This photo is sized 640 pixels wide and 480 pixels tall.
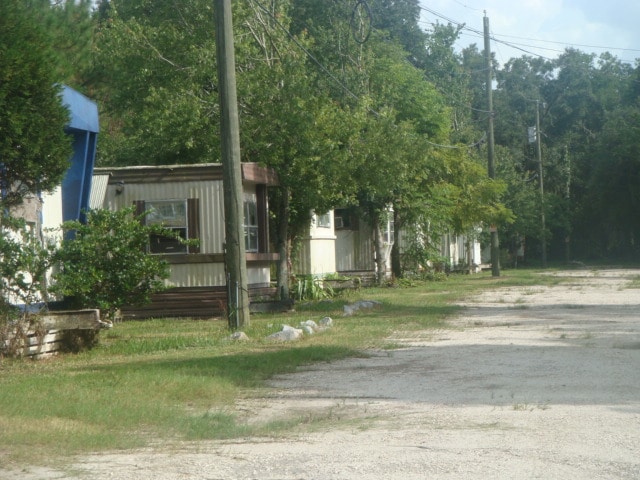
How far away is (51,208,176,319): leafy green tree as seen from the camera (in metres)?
16.1

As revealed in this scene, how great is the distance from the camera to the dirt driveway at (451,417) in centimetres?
720

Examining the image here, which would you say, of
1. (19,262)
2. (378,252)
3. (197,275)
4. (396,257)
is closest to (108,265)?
(19,262)

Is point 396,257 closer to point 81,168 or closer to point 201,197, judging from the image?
point 201,197

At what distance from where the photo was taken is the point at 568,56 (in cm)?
8431

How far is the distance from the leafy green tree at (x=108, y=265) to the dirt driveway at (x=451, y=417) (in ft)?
14.6

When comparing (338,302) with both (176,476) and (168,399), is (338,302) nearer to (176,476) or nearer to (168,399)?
(168,399)

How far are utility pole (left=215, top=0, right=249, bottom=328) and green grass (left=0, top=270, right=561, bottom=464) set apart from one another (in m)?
0.98

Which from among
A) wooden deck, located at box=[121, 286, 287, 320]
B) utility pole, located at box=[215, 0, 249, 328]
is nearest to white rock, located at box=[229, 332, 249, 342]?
utility pole, located at box=[215, 0, 249, 328]

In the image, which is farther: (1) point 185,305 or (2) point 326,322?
(1) point 185,305

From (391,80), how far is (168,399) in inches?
1048

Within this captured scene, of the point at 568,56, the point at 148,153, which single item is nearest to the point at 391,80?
the point at 148,153

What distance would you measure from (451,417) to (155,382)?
378cm

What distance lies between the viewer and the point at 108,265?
649 inches

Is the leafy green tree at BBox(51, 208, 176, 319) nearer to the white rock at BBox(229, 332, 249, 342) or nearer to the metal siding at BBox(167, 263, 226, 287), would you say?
the white rock at BBox(229, 332, 249, 342)
